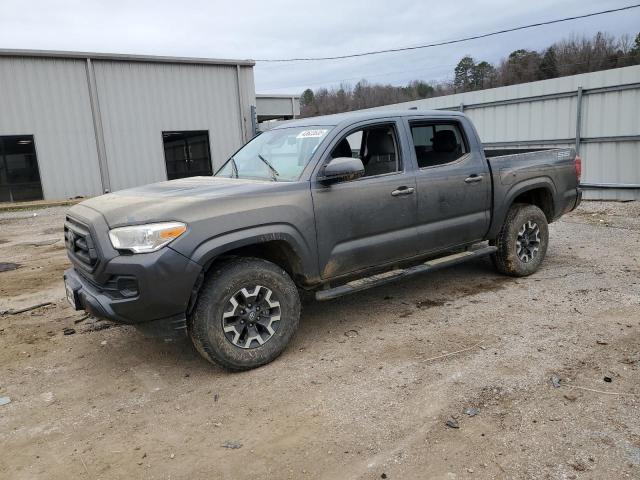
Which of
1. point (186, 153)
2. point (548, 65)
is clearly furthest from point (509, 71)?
point (186, 153)

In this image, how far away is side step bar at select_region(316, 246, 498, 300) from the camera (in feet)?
14.1

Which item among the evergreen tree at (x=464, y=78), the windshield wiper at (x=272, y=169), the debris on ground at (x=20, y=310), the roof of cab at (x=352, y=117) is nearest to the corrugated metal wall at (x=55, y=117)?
the debris on ground at (x=20, y=310)

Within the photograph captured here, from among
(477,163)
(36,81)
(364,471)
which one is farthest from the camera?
(36,81)

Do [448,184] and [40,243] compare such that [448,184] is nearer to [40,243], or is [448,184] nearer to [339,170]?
[339,170]

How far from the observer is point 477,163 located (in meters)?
5.36

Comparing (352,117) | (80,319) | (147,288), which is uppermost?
(352,117)

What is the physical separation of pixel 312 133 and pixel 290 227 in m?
1.11

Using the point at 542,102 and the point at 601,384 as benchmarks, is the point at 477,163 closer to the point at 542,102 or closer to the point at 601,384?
the point at 601,384

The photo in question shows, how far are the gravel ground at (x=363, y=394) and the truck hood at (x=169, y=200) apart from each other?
1276 millimetres

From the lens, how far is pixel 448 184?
504 cm

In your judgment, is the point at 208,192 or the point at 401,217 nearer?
the point at 208,192

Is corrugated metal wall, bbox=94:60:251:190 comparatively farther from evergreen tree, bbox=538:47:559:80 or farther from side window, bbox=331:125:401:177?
evergreen tree, bbox=538:47:559:80

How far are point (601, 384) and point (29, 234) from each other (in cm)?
1118

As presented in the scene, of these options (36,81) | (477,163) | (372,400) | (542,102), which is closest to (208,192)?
(372,400)
